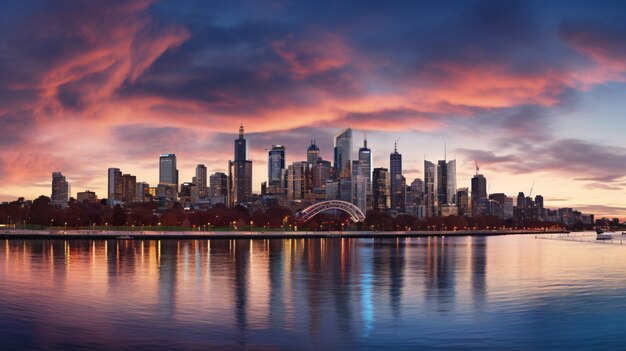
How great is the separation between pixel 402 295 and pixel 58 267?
35.8 meters

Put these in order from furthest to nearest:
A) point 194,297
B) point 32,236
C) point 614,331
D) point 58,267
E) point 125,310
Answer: point 32,236, point 58,267, point 194,297, point 125,310, point 614,331

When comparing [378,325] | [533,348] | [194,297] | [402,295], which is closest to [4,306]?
[194,297]

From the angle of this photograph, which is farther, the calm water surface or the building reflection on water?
the building reflection on water

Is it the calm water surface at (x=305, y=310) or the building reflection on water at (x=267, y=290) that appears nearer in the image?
the calm water surface at (x=305, y=310)

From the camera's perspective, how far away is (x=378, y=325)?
98.4ft

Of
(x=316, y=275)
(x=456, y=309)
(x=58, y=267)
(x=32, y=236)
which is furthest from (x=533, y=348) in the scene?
(x=32, y=236)

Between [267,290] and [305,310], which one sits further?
[267,290]

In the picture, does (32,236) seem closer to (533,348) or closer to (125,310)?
(125,310)

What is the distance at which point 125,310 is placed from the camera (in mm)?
33500

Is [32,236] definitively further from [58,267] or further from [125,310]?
[125,310]

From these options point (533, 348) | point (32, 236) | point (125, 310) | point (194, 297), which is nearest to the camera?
point (533, 348)

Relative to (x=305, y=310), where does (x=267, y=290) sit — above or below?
below

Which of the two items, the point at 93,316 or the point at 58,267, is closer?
the point at 93,316

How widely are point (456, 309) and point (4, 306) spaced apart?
78.1 feet
